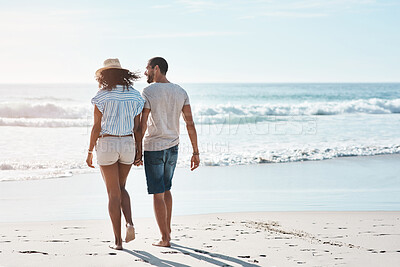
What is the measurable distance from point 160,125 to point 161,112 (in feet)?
0.36

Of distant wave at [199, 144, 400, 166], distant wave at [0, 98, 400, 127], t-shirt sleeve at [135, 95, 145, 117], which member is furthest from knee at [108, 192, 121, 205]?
distant wave at [0, 98, 400, 127]

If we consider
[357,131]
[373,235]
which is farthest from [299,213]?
[357,131]

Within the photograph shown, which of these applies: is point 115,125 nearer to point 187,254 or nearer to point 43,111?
point 187,254

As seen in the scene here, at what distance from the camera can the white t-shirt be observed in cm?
417

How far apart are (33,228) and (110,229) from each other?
0.80 metres

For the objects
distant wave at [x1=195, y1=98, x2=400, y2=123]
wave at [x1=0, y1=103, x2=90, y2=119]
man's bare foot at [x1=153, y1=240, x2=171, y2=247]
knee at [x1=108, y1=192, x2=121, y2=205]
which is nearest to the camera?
knee at [x1=108, y1=192, x2=121, y2=205]

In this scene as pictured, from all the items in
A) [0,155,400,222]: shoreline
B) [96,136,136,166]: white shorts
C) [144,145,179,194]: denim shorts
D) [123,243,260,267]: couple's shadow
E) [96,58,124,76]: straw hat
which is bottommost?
[123,243,260,267]: couple's shadow

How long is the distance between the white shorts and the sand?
2.56 feet

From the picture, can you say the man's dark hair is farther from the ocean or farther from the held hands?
the ocean

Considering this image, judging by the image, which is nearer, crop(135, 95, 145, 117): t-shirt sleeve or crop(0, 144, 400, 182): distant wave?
crop(135, 95, 145, 117): t-shirt sleeve

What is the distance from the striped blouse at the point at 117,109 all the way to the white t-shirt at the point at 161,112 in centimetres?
19

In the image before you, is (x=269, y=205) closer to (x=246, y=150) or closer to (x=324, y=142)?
(x=246, y=150)

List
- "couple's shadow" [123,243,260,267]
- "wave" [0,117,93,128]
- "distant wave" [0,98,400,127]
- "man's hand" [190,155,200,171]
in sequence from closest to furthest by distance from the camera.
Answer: "couple's shadow" [123,243,260,267]
"man's hand" [190,155,200,171]
"wave" [0,117,93,128]
"distant wave" [0,98,400,127]

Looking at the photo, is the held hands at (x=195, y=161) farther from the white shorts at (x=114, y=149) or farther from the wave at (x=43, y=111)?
the wave at (x=43, y=111)
